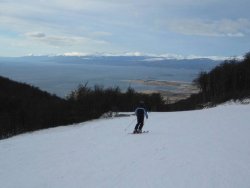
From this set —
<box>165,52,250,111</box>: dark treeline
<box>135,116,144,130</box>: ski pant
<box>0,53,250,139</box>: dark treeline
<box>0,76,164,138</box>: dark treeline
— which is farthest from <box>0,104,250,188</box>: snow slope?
<box>165,52,250,111</box>: dark treeline

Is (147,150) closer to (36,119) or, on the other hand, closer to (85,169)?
(85,169)

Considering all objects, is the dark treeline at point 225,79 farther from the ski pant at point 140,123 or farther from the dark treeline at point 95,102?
the ski pant at point 140,123

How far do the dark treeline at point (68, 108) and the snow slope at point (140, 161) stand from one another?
1793cm

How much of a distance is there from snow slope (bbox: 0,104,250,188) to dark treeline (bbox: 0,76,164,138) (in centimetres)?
1793

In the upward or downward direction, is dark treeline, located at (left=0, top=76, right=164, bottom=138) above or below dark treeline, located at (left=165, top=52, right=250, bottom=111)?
below

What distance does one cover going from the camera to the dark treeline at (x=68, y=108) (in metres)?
40.3

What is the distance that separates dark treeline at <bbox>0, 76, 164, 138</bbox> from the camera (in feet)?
132

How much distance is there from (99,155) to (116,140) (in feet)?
12.3

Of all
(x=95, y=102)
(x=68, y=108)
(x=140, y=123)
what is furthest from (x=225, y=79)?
(x=140, y=123)

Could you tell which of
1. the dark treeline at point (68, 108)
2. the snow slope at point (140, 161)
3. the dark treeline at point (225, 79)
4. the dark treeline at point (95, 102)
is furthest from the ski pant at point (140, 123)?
the dark treeline at point (225, 79)

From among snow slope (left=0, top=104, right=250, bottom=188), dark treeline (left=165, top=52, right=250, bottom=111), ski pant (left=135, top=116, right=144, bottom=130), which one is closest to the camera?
snow slope (left=0, top=104, right=250, bottom=188)

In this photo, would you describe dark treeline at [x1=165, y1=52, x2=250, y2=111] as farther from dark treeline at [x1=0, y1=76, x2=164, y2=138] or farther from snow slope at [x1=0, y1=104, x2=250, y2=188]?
snow slope at [x1=0, y1=104, x2=250, y2=188]

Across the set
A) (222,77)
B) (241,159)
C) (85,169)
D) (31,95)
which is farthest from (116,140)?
(31,95)

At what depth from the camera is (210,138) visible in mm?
16625
